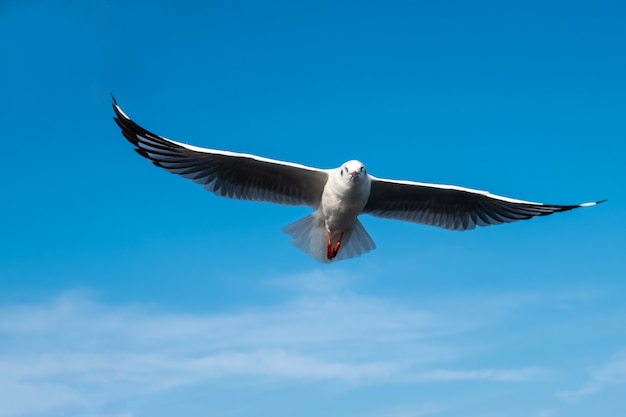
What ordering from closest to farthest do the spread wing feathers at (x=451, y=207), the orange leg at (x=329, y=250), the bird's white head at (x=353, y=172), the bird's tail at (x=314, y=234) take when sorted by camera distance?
the bird's white head at (x=353, y=172) < the orange leg at (x=329, y=250) < the bird's tail at (x=314, y=234) < the spread wing feathers at (x=451, y=207)

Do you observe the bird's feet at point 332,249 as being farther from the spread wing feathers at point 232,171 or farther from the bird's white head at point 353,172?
the bird's white head at point 353,172

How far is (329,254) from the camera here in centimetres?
1325

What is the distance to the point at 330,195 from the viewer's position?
12414mm

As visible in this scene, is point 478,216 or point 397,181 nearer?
point 397,181

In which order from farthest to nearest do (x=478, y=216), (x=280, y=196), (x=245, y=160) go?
(x=478, y=216) → (x=280, y=196) → (x=245, y=160)

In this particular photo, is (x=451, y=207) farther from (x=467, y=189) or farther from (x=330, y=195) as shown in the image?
(x=330, y=195)

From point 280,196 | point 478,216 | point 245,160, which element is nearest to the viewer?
point 245,160

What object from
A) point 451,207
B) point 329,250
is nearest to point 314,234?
point 329,250

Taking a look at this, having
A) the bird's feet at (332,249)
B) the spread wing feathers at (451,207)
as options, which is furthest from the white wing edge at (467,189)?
the bird's feet at (332,249)

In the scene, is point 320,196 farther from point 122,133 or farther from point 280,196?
point 122,133

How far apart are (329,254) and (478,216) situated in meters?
2.68

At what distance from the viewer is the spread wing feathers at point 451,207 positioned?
13.4 m

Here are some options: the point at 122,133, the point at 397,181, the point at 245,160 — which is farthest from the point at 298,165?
the point at 122,133

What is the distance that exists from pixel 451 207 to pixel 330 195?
8.31 feet
